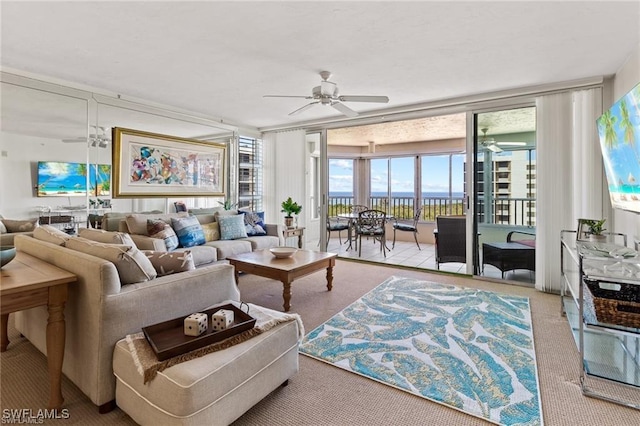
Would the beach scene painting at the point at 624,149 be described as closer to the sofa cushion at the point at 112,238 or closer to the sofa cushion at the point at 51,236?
the sofa cushion at the point at 112,238

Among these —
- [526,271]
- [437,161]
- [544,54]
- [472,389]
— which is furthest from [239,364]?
[437,161]

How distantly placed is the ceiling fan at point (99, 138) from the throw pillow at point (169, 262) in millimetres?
2757

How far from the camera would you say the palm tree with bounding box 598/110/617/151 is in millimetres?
2400

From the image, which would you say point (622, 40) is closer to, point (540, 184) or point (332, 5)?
point (540, 184)

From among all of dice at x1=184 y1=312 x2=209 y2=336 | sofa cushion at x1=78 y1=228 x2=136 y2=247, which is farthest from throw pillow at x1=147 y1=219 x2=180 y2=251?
dice at x1=184 y1=312 x2=209 y2=336

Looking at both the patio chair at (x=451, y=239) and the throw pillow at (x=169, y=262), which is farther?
the patio chair at (x=451, y=239)

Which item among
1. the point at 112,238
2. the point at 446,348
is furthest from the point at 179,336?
the point at 446,348

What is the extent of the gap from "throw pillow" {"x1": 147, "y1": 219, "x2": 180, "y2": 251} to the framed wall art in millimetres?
942

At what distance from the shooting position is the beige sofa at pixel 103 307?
1.61 metres

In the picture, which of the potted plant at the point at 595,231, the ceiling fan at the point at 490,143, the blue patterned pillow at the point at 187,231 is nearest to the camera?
the potted plant at the point at 595,231

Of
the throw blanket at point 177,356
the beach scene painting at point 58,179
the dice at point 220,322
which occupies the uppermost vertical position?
the beach scene painting at point 58,179

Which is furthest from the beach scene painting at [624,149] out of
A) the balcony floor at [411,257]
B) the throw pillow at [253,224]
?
the throw pillow at [253,224]

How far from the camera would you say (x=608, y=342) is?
2.47m

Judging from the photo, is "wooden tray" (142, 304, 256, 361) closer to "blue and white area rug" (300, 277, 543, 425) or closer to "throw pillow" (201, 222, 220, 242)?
"blue and white area rug" (300, 277, 543, 425)
